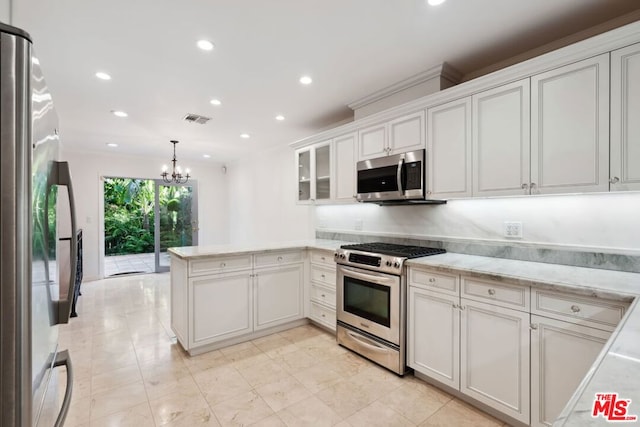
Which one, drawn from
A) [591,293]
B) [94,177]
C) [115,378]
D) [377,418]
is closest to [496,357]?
[591,293]

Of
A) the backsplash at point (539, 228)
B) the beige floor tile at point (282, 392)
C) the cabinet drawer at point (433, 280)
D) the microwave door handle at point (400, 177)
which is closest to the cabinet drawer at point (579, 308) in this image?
the cabinet drawer at point (433, 280)

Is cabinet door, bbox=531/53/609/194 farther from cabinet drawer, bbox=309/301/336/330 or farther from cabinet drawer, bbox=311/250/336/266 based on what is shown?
cabinet drawer, bbox=309/301/336/330

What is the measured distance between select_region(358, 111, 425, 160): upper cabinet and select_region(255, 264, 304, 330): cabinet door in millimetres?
1528

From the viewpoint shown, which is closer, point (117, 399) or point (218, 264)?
point (117, 399)

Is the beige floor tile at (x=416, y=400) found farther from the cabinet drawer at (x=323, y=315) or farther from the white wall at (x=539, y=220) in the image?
the white wall at (x=539, y=220)

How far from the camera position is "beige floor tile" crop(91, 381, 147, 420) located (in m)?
2.12

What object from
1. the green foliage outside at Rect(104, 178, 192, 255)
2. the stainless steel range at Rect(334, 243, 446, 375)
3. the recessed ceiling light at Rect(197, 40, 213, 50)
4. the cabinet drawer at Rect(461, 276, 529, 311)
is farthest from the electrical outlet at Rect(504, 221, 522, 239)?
the green foliage outside at Rect(104, 178, 192, 255)

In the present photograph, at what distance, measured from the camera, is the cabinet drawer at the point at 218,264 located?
2.84m

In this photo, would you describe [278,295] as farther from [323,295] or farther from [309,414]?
[309,414]

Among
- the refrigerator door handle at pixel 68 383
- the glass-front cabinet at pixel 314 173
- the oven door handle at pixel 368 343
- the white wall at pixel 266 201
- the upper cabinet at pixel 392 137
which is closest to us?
the refrigerator door handle at pixel 68 383

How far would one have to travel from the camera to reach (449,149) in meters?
2.52

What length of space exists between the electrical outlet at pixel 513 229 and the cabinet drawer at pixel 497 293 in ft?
2.15

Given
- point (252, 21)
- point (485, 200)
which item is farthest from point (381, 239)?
point (252, 21)

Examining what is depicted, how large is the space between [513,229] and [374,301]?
126cm
